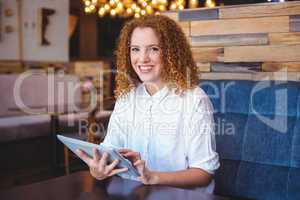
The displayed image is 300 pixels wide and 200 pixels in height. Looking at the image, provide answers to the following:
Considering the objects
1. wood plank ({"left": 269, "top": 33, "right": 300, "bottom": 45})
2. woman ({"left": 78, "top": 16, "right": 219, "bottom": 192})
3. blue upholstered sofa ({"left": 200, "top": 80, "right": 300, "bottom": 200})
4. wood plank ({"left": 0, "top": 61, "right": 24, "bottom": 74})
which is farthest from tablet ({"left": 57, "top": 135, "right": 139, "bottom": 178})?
wood plank ({"left": 0, "top": 61, "right": 24, "bottom": 74})

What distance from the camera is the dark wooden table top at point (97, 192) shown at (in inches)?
47.2

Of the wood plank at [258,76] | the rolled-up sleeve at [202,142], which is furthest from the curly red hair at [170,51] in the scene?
the wood plank at [258,76]

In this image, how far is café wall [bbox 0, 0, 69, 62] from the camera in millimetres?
6824

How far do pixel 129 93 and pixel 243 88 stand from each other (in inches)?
22.8

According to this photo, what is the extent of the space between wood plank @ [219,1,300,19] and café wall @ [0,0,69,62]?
5.36 metres

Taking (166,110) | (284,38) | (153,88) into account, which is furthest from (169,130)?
(284,38)

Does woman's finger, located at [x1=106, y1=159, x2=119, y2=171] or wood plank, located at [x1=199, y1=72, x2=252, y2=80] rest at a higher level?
→ wood plank, located at [x1=199, y1=72, x2=252, y2=80]

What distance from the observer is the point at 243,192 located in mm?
1872

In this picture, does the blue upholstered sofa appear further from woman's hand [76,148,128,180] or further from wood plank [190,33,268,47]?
woman's hand [76,148,128,180]

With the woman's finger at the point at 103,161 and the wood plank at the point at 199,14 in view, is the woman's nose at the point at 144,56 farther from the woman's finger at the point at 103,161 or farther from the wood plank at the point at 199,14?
the wood plank at the point at 199,14

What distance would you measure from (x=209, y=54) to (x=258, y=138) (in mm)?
781

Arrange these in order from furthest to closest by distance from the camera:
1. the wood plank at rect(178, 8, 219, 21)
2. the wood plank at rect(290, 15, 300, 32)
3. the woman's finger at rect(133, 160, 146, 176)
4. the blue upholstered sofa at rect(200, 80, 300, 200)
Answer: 1. the wood plank at rect(178, 8, 219, 21)
2. the wood plank at rect(290, 15, 300, 32)
3. the blue upholstered sofa at rect(200, 80, 300, 200)
4. the woman's finger at rect(133, 160, 146, 176)

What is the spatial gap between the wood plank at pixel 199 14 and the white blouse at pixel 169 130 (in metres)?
0.89

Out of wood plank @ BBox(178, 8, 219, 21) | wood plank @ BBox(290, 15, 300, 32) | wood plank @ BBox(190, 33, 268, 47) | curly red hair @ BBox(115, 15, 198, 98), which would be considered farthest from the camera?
wood plank @ BBox(178, 8, 219, 21)
